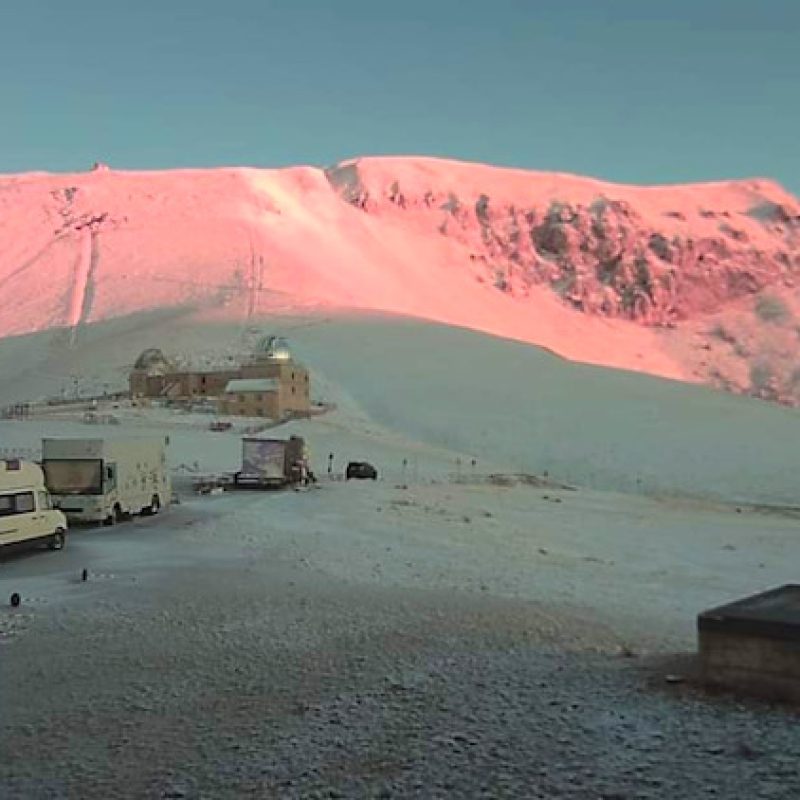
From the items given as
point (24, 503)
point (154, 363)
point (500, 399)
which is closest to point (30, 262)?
point (154, 363)

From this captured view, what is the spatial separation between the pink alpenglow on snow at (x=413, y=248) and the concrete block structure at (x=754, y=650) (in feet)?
309

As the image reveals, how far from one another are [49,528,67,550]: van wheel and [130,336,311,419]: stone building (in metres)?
42.1

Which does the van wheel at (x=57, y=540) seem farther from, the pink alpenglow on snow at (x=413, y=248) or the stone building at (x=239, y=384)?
the pink alpenglow on snow at (x=413, y=248)

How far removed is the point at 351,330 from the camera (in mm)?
88688

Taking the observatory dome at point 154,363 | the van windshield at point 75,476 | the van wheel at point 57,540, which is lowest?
the van wheel at point 57,540

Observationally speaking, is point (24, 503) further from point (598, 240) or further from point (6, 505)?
point (598, 240)

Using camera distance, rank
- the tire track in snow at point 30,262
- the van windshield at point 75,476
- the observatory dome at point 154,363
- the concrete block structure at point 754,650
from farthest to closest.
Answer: the tire track in snow at point 30,262, the observatory dome at point 154,363, the van windshield at point 75,476, the concrete block structure at point 754,650

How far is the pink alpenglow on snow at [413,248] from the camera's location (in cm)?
11644

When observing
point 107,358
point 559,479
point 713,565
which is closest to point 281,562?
point 713,565

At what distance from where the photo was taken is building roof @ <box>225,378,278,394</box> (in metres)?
62.7

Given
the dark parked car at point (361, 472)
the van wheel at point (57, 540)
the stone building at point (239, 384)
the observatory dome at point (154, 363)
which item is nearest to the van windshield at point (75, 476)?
the van wheel at point (57, 540)

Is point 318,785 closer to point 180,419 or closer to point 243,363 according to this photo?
point 180,419

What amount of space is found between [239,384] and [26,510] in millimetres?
47519

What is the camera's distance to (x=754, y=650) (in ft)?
25.0
